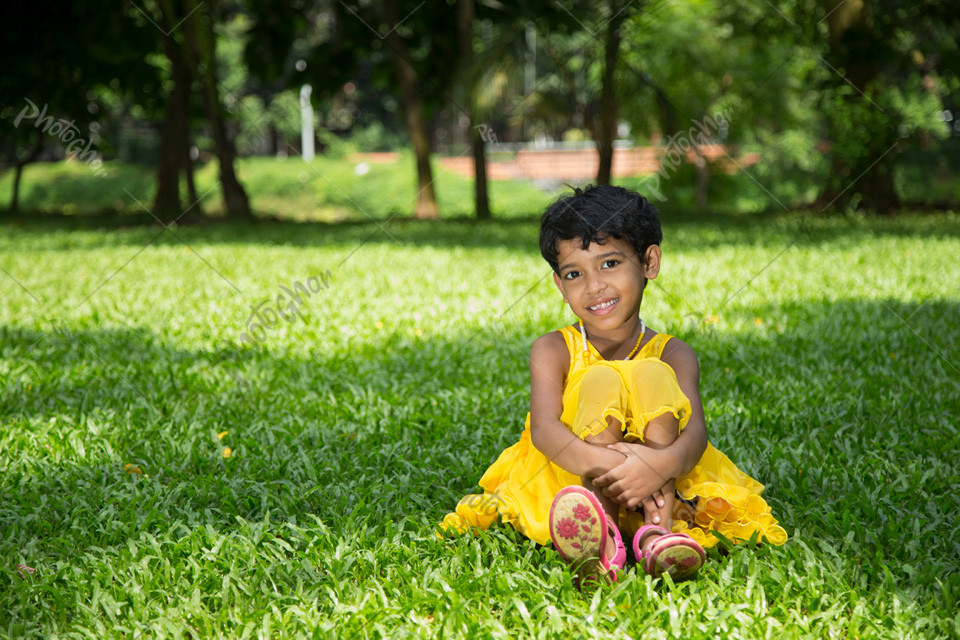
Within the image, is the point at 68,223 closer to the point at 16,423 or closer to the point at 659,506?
the point at 16,423

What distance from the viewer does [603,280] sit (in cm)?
218

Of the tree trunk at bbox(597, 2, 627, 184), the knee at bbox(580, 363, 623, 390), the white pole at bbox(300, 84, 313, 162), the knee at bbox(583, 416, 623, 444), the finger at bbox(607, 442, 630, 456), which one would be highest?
the white pole at bbox(300, 84, 313, 162)

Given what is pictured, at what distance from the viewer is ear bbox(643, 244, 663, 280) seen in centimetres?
225

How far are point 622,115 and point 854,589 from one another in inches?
952

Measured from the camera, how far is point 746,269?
23.7 feet

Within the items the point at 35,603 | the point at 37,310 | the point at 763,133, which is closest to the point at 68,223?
the point at 37,310

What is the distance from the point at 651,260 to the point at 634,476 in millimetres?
627

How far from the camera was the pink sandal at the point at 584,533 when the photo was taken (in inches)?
74.7

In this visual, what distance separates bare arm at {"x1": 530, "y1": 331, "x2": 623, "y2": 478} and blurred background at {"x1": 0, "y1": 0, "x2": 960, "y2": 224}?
586 centimetres

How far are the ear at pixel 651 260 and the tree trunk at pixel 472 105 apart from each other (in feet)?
31.0

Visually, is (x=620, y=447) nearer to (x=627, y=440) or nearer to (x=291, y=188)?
(x=627, y=440)
